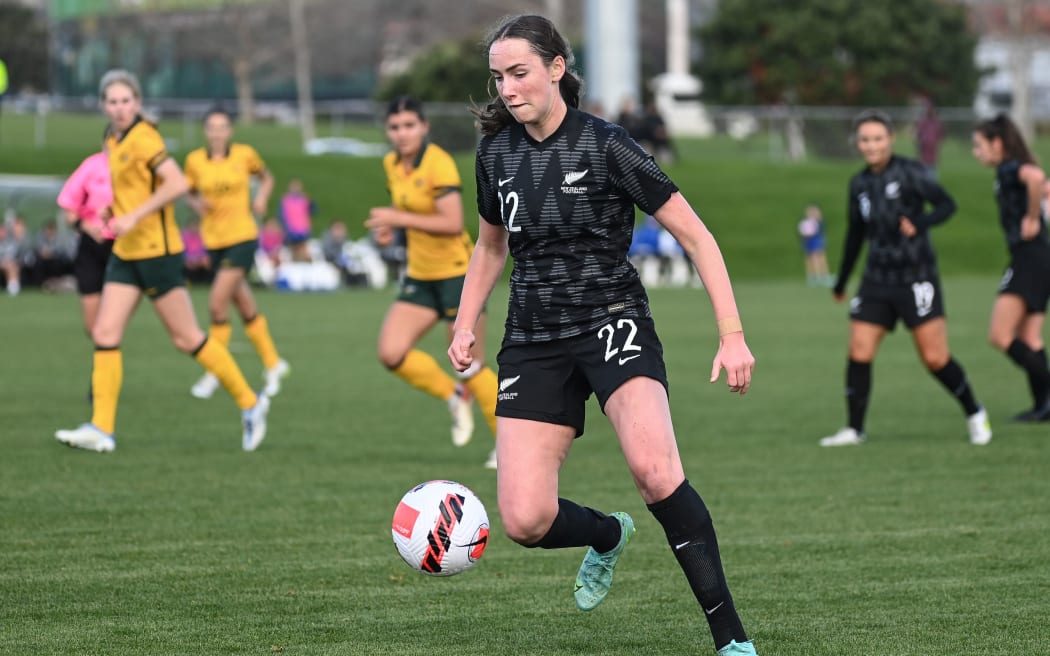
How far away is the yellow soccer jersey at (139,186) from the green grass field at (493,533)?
1.30 metres

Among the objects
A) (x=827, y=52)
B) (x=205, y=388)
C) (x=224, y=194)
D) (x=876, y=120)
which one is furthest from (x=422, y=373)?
(x=827, y=52)

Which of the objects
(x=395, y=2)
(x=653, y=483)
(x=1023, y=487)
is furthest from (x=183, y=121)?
(x=653, y=483)

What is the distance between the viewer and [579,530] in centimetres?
551

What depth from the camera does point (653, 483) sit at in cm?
511

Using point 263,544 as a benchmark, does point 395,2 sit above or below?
above

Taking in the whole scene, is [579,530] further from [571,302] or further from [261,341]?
[261,341]

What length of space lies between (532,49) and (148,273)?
17.6ft

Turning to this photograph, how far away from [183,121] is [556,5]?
19587mm

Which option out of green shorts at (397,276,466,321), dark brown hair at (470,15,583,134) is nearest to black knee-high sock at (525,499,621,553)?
dark brown hair at (470,15,583,134)

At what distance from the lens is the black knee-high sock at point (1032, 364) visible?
465 inches

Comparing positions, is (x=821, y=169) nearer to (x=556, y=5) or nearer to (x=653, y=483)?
(x=556, y=5)

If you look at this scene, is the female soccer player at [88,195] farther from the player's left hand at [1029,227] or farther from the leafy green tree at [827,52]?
the leafy green tree at [827,52]

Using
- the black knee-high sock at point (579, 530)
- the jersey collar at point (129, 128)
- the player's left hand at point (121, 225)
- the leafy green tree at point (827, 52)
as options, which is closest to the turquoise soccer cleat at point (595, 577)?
the black knee-high sock at point (579, 530)

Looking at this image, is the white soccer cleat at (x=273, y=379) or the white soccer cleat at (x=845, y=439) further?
the white soccer cleat at (x=273, y=379)
